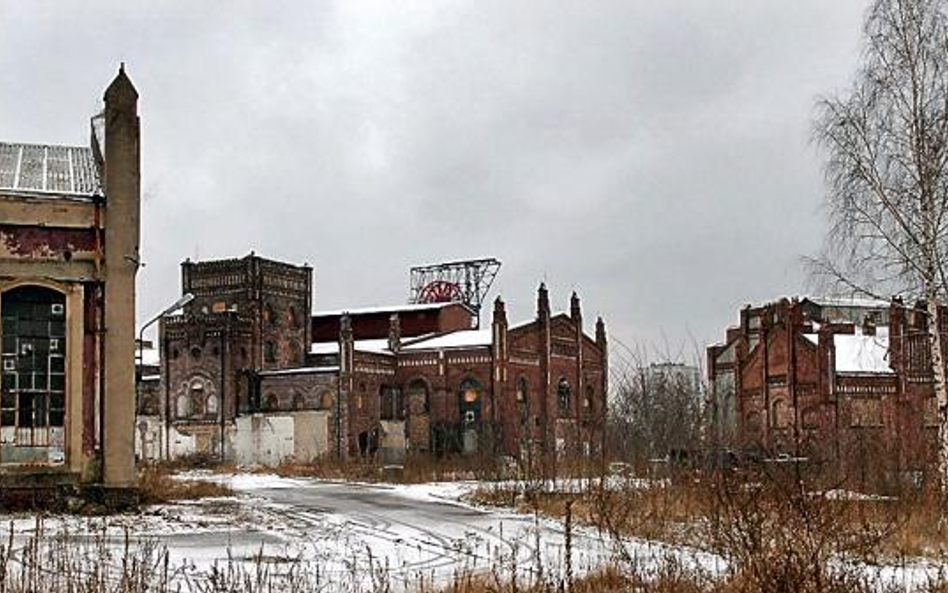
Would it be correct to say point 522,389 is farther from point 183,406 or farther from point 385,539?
point 385,539

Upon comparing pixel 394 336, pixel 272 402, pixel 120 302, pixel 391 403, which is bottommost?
pixel 391 403

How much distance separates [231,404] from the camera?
58031 mm

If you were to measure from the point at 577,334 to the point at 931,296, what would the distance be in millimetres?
43403

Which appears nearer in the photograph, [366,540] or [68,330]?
[366,540]

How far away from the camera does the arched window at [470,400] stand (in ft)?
189

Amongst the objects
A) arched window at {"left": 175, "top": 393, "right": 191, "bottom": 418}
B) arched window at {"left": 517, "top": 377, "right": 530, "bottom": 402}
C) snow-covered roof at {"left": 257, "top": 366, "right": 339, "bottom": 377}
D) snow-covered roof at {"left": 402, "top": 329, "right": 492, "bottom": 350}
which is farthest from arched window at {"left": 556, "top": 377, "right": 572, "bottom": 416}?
arched window at {"left": 175, "top": 393, "right": 191, "bottom": 418}

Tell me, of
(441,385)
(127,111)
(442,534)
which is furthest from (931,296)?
(441,385)

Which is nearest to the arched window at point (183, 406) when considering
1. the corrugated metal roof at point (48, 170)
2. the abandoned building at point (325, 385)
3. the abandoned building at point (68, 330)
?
the abandoned building at point (325, 385)

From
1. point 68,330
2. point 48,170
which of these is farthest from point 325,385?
point 68,330

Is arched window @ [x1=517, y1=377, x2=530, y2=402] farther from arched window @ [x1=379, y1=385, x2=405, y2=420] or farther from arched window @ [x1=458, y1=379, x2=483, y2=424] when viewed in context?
arched window @ [x1=379, y1=385, x2=405, y2=420]

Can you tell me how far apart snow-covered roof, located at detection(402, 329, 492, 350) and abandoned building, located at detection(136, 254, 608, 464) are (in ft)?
0.38

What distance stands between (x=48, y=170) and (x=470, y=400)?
35.9m

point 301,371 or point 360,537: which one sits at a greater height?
point 301,371

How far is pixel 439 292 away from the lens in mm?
71375
